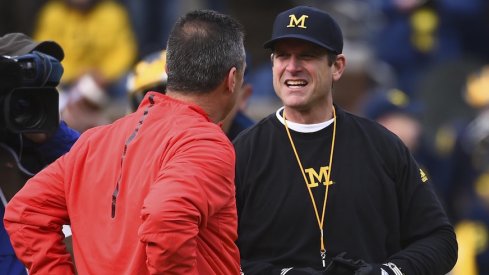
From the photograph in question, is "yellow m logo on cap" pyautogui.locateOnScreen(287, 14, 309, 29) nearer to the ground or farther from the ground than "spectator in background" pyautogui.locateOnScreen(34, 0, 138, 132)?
farther from the ground

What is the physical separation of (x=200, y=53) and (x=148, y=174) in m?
0.51

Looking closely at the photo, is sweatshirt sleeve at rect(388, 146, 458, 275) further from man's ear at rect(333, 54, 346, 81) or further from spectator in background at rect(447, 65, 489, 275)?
spectator in background at rect(447, 65, 489, 275)

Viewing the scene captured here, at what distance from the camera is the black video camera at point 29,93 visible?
17.1 ft

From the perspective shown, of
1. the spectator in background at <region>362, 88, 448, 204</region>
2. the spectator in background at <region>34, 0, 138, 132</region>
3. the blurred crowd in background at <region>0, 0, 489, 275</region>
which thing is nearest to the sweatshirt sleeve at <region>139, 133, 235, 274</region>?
the spectator in background at <region>362, 88, 448, 204</region>

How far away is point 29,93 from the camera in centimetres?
541

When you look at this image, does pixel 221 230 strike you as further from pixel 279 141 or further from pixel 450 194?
pixel 450 194

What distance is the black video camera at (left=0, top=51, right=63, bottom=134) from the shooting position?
522 cm

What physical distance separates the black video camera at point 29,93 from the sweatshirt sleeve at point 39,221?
0.63 metres

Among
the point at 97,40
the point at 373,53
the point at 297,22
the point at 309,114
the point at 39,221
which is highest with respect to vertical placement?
the point at 297,22

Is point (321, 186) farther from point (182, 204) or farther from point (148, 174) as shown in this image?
point (182, 204)

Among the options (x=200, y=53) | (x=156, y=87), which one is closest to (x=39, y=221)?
(x=200, y=53)

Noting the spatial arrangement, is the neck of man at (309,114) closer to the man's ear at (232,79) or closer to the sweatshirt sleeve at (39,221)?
the man's ear at (232,79)

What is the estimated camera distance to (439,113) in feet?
40.7

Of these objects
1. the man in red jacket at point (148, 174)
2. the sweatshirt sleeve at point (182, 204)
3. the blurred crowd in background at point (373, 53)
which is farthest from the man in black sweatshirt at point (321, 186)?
the blurred crowd in background at point (373, 53)
